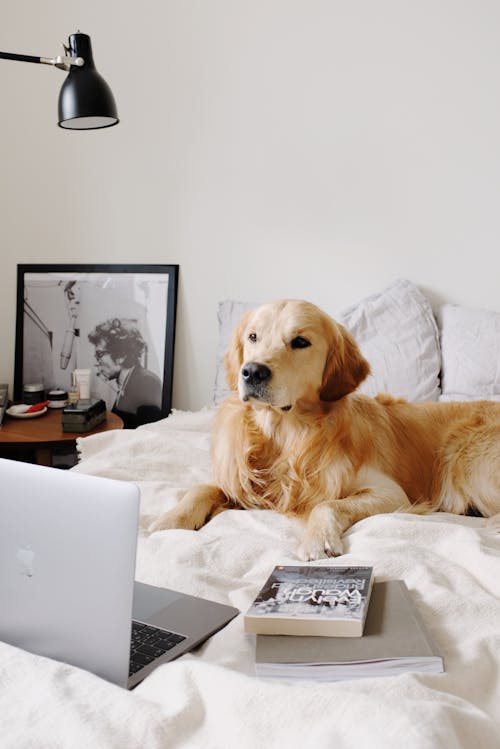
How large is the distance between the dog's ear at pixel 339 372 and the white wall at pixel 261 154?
37.3 inches

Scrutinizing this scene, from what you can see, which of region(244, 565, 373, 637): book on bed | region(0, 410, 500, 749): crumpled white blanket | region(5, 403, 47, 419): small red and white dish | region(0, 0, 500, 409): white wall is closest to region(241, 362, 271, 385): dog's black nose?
region(0, 410, 500, 749): crumpled white blanket

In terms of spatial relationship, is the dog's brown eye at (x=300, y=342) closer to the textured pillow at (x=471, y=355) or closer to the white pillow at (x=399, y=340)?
the white pillow at (x=399, y=340)

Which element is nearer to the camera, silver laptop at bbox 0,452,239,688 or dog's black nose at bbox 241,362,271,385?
silver laptop at bbox 0,452,239,688

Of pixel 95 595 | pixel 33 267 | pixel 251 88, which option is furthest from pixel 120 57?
pixel 95 595

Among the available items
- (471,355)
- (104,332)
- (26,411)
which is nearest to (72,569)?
(471,355)

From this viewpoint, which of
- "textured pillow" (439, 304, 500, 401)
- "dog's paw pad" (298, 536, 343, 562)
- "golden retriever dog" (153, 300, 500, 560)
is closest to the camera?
"dog's paw pad" (298, 536, 343, 562)

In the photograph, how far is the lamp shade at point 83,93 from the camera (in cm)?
210

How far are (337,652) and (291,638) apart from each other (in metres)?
0.08

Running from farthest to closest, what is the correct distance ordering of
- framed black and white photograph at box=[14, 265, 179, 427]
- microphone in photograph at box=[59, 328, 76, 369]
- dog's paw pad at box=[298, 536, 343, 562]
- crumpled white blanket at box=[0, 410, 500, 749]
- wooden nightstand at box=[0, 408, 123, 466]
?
microphone in photograph at box=[59, 328, 76, 369] → framed black and white photograph at box=[14, 265, 179, 427] → wooden nightstand at box=[0, 408, 123, 466] → dog's paw pad at box=[298, 536, 343, 562] → crumpled white blanket at box=[0, 410, 500, 749]

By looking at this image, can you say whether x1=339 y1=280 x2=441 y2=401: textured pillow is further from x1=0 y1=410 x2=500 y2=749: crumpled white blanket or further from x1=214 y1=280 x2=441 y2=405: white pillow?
x1=0 y1=410 x2=500 y2=749: crumpled white blanket

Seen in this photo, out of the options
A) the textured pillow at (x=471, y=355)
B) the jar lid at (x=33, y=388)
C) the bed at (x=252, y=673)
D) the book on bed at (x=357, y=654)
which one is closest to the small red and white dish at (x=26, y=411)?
the jar lid at (x=33, y=388)

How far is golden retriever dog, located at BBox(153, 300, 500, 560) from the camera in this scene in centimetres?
192

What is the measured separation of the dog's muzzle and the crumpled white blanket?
0.46 meters

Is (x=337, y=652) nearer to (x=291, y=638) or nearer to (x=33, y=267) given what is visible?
(x=291, y=638)
